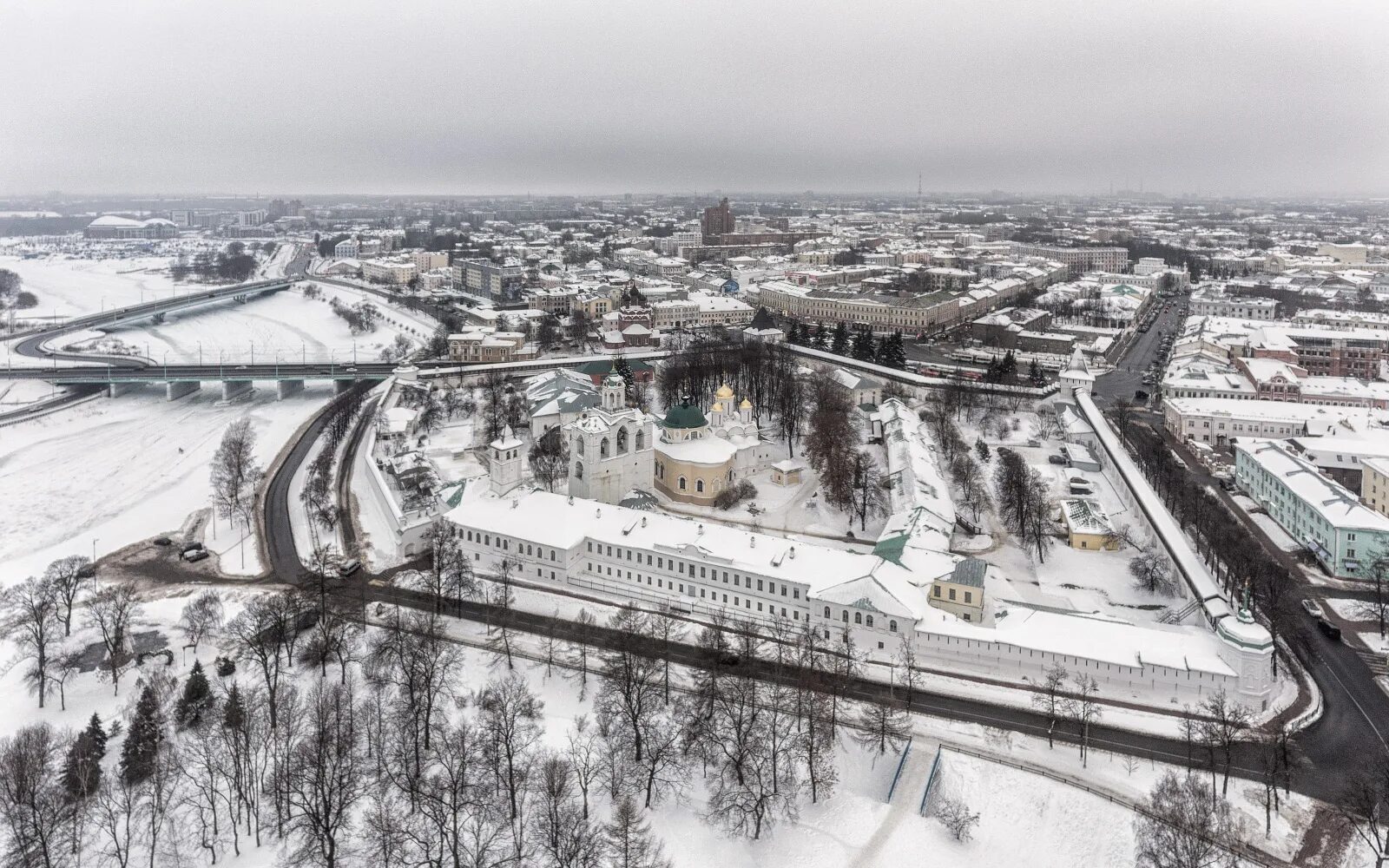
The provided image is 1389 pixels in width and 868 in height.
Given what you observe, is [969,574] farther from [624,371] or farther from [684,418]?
[624,371]

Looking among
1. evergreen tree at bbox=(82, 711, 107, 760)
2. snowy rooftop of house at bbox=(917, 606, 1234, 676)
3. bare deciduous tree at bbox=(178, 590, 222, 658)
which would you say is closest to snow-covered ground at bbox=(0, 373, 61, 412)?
bare deciduous tree at bbox=(178, 590, 222, 658)

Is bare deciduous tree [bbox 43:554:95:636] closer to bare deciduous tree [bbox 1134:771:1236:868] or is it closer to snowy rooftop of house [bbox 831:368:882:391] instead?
bare deciduous tree [bbox 1134:771:1236:868]

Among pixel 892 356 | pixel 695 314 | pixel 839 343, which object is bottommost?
pixel 892 356

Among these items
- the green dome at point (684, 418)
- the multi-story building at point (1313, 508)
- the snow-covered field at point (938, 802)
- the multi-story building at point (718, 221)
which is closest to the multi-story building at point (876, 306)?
the multi-story building at point (1313, 508)

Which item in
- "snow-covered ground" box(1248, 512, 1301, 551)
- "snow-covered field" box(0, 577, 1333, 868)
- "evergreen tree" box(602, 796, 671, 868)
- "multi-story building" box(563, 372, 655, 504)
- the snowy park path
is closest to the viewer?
"evergreen tree" box(602, 796, 671, 868)

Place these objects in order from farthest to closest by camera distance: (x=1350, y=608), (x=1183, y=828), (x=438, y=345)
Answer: (x=438, y=345)
(x=1350, y=608)
(x=1183, y=828)

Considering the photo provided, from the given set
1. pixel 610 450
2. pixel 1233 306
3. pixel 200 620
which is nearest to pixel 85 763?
pixel 200 620

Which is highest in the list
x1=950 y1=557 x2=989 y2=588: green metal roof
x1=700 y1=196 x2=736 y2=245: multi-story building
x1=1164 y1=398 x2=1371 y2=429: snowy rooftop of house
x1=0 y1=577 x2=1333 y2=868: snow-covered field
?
x1=700 y1=196 x2=736 y2=245: multi-story building
